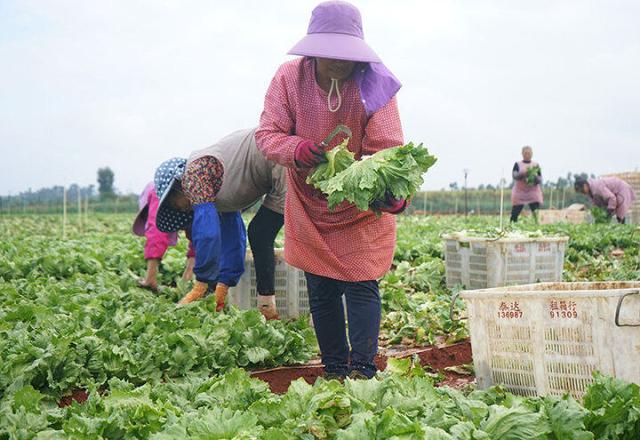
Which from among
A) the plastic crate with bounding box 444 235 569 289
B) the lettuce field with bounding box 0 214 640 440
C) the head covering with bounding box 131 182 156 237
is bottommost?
the lettuce field with bounding box 0 214 640 440

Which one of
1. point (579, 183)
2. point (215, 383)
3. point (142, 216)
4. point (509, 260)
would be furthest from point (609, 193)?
point (215, 383)

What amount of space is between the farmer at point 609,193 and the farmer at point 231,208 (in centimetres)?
1060

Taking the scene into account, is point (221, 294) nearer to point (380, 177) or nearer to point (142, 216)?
point (142, 216)

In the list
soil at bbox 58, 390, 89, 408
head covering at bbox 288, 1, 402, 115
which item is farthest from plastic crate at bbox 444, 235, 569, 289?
soil at bbox 58, 390, 89, 408

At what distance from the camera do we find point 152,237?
724 cm

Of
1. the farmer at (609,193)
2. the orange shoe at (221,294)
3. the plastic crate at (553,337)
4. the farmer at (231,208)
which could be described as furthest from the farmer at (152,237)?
the farmer at (609,193)

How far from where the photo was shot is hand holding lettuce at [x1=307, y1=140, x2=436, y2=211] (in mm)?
3521

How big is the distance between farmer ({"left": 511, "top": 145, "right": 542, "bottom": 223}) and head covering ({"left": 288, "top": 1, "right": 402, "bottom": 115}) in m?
11.7

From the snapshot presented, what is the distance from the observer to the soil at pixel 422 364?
443 centimetres

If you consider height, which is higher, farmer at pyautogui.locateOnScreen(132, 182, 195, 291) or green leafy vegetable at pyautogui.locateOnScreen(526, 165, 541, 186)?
green leafy vegetable at pyautogui.locateOnScreen(526, 165, 541, 186)

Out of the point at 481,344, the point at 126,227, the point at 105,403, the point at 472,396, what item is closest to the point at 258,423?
the point at 105,403

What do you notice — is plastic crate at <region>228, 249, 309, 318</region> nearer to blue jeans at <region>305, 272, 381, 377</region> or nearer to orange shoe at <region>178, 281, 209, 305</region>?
orange shoe at <region>178, 281, 209, 305</region>

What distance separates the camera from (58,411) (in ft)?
10.3

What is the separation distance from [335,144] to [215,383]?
1348 millimetres
